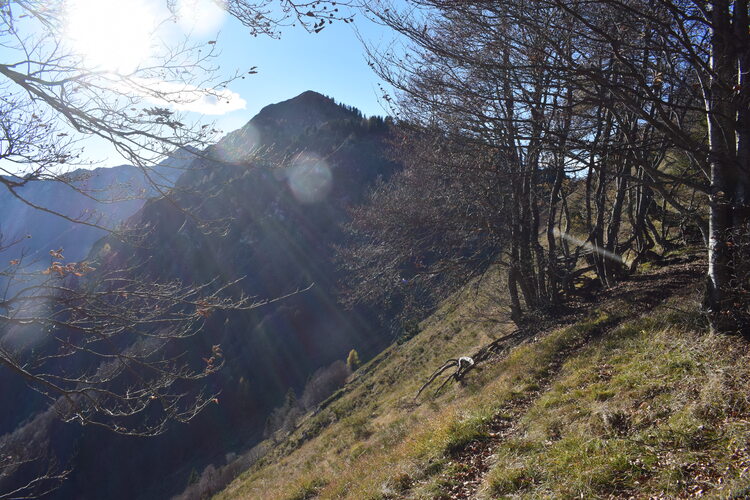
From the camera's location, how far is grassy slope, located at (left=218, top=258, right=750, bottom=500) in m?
3.37

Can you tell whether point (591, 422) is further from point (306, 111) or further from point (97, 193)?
point (306, 111)

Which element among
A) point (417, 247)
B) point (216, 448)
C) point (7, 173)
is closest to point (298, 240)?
point (216, 448)

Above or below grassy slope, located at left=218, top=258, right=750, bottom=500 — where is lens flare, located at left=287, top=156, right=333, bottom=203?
above

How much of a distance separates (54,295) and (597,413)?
5.47 m

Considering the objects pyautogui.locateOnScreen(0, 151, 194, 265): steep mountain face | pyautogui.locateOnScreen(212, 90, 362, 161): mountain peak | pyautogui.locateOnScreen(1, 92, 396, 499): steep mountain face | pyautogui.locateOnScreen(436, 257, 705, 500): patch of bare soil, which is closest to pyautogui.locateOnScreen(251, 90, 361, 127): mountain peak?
pyautogui.locateOnScreen(212, 90, 362, 161): mountain peak

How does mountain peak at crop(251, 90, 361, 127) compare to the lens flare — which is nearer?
the lens flare

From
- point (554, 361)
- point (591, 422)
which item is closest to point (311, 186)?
point (554, 361)

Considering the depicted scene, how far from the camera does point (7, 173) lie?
12.1 ft

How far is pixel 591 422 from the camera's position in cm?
436

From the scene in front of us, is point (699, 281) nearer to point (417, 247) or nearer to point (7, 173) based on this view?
point (417, 247)

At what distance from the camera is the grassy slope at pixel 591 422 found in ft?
11.0

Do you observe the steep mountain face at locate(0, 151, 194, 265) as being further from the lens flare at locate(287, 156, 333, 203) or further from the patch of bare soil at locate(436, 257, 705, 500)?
the lens flare at locate(287, 156, 333, 203)

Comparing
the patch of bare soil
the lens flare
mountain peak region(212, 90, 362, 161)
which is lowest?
the patch of bare soil

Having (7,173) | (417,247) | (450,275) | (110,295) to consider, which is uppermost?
(7,173)
